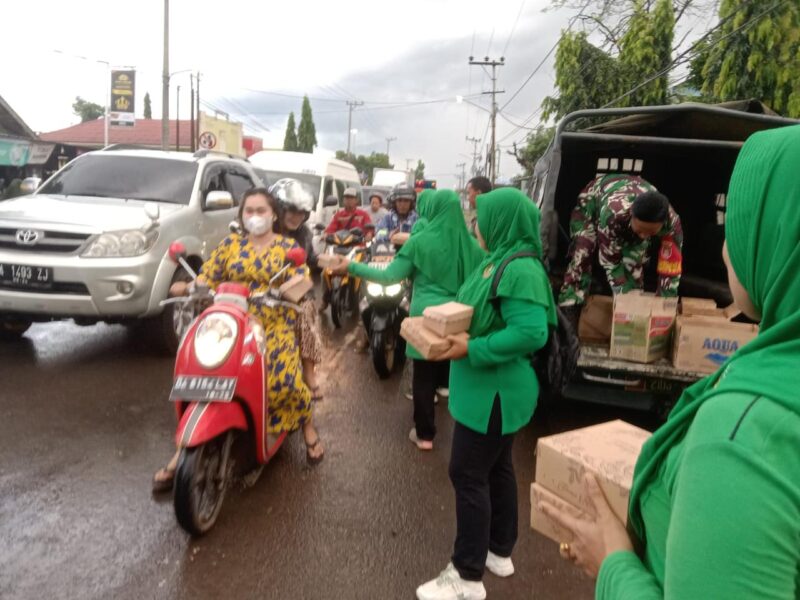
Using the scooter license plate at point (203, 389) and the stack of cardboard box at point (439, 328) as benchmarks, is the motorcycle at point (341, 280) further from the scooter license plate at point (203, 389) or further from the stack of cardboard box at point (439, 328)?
the stack of cardboard box at point (439, 328)

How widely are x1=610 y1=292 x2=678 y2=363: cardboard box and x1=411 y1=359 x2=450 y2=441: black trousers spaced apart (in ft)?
4.52

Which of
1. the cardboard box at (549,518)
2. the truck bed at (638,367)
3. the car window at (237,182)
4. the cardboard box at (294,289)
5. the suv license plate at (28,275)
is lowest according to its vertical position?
the truck bed at (638,367)

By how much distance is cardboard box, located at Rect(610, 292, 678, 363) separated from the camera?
4539 millimetres

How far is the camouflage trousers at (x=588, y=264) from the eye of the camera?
5023 mm

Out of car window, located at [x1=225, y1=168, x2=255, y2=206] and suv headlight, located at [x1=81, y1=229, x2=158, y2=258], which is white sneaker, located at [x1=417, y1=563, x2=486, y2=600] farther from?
car window, located at [x1=225, y1=168, x2=255, y2=206]

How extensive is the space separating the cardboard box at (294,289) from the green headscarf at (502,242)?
3.81 feet

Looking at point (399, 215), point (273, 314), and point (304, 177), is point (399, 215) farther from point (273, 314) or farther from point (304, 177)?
point (304, 177)

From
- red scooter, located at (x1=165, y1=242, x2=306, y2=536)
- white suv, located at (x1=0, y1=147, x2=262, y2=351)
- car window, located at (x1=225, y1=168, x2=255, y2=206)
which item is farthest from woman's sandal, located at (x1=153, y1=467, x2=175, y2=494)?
car window, located at (x1=225, y1=168, x2=255, y2=206)

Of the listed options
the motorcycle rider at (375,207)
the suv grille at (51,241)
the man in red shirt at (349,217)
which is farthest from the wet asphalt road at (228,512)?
the motorcycle rider at (375,207)

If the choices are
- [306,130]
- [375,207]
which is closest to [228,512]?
[375,207]

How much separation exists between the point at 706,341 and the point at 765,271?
150 inches

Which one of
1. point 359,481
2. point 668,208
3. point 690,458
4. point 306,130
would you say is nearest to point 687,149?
point 668,208

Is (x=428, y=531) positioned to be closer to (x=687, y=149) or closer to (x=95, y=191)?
(x=687, y=149)

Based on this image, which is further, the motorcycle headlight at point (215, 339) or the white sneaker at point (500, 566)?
the motorcycle headlight at point (215, 339)
